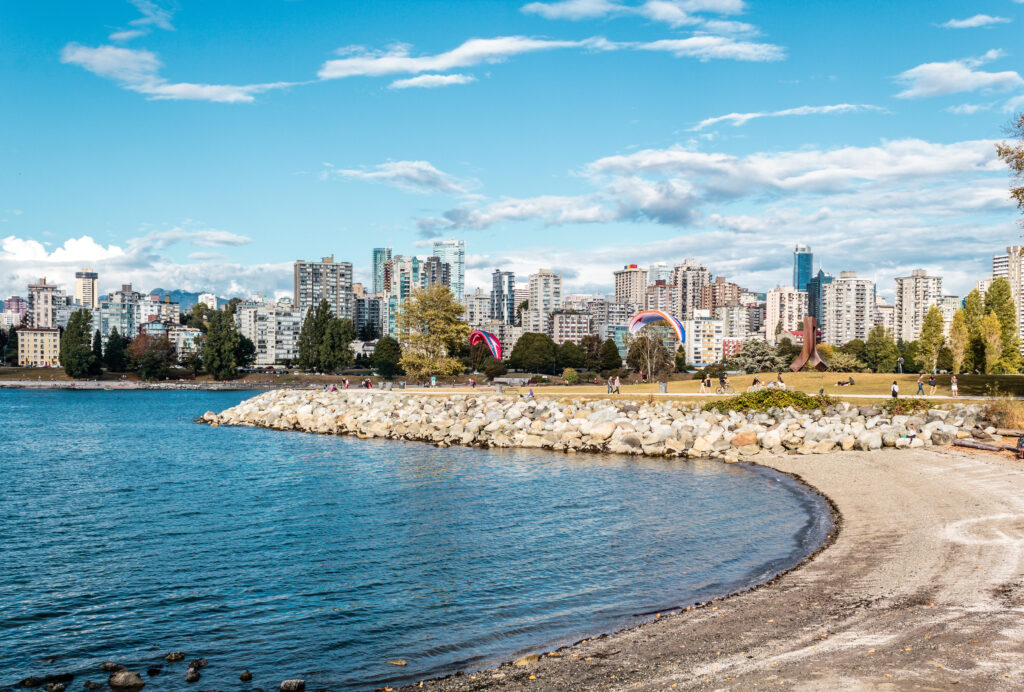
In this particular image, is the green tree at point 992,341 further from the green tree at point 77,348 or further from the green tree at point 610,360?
the green tree at point 77,348

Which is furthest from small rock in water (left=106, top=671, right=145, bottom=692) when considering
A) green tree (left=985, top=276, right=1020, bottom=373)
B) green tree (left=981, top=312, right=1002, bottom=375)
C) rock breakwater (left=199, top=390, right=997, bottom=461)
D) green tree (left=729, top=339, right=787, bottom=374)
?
green tree (left=729, top=339, right=787, bottom=374)

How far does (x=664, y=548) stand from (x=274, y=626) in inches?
370

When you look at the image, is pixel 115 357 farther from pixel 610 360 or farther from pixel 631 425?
pixel 631 425

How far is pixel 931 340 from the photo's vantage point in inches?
3780

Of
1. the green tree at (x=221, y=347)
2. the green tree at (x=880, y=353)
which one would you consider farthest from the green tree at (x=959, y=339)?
the green tree at (x=221, y=347)

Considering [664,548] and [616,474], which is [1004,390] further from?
[664,548]

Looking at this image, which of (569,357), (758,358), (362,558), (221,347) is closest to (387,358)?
(221,347)

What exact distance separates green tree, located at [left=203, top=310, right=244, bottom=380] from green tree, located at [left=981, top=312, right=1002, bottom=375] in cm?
13212

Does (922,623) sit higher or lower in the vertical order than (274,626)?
higher

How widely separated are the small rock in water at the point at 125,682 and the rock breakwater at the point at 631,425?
27851 mm

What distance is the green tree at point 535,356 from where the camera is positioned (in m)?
157

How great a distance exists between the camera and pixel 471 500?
26.0m

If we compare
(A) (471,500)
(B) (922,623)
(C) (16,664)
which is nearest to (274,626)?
(C) (16,664)

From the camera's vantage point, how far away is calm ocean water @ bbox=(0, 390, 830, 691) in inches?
510
